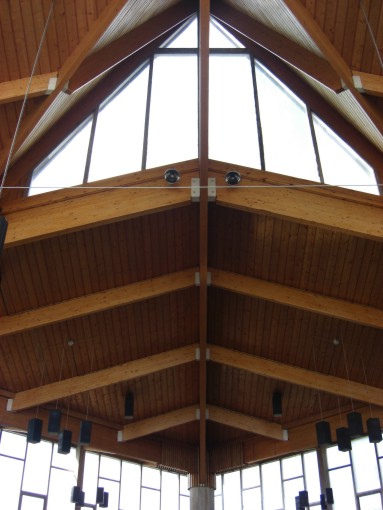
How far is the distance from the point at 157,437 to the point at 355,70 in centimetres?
1001

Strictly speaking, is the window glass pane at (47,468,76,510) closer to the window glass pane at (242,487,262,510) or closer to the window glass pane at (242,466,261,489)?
the window glass pane at (242,487,262,510)

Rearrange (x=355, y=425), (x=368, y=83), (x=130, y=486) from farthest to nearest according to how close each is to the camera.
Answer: (x=130, y=486) → (x=355, y=425) → (x=368, y=83)

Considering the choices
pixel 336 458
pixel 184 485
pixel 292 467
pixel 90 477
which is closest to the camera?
pixel 336 458

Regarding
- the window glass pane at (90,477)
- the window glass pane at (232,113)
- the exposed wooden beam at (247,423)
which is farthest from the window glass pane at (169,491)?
the window glass pane at (232,113)

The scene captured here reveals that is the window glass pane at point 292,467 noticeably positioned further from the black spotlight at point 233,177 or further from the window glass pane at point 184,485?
the black spotlight at point 233,177

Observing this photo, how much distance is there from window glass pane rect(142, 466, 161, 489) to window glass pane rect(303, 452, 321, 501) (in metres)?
3.50

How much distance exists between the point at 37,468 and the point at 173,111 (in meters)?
7.47

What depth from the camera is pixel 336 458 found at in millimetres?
12391

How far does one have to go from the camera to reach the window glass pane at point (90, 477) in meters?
12.5

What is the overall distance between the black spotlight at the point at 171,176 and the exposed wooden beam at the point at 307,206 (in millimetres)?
631

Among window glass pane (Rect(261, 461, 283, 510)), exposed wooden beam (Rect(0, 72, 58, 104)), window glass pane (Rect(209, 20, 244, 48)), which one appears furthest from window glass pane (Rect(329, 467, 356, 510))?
exposed wooden beam (Rect(0, 72, 58, 104))

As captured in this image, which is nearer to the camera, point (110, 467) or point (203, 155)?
point (203, 155)

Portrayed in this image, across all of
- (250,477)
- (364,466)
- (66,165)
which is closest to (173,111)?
(66,165)

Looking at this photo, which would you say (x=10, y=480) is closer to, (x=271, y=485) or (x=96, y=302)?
(x=96, y=302)
